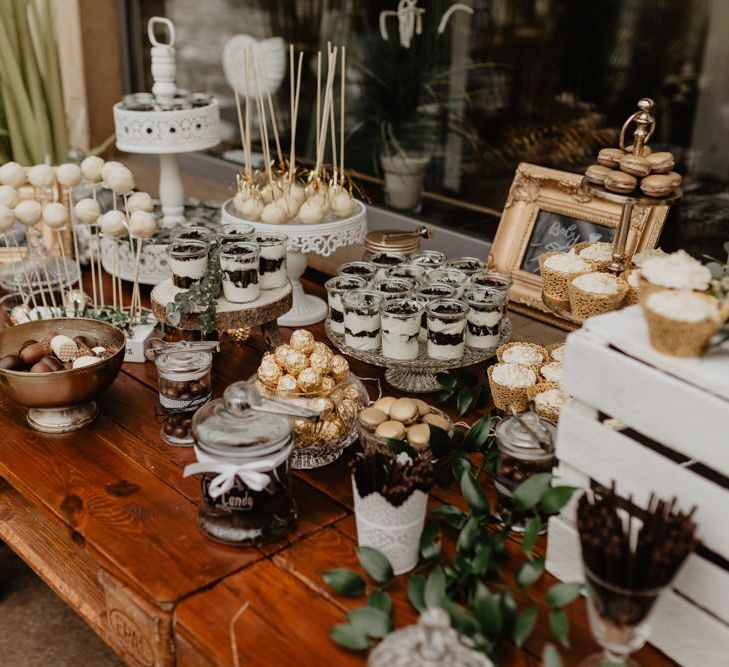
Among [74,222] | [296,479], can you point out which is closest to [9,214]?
[74,222]

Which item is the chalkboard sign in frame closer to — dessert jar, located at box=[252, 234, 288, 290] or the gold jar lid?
Answer: the gold jar lid

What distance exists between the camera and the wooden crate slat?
966 mm

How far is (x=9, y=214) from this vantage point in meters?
1.79

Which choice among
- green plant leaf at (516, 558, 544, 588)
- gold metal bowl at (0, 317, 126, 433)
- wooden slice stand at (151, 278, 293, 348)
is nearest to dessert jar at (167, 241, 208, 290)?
wooden slice stand at (151, 278, 293, 348)

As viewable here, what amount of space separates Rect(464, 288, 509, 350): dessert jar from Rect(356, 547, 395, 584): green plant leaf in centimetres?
62

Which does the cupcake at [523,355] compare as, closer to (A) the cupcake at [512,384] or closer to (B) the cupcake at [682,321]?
(A) the cupcake at [512,384]

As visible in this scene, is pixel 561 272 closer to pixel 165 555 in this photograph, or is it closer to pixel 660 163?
pixel 660 163

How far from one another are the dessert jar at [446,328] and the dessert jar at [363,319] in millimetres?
107

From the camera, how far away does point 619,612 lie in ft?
3.02

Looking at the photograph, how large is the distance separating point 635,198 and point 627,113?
798 mm

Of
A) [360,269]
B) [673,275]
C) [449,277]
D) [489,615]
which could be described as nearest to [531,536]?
[489,615]

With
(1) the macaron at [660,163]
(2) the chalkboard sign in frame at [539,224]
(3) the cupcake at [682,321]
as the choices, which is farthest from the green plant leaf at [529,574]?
(2) the chalkboard sign in frame at [539,224]

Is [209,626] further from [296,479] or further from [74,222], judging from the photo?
[74,222]

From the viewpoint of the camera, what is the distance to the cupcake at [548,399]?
1.46 m
